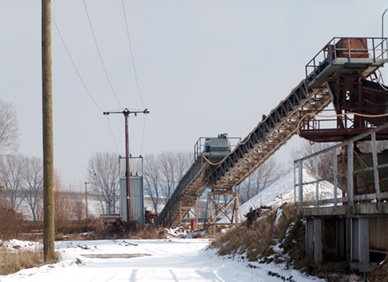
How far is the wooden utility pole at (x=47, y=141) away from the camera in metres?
15.1

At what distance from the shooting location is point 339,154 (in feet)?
57.8

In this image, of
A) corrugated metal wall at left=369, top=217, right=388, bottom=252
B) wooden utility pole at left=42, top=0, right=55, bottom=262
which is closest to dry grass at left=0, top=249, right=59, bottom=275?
wooden utility pole at left=42, top=0, right=55, bottom=262

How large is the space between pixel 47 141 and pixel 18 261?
3.79 meters

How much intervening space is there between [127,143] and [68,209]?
864cm

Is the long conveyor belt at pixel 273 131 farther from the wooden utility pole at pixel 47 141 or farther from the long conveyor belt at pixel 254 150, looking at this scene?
the wooden utility pole at pixel 47 141

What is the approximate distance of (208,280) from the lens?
11289 mm

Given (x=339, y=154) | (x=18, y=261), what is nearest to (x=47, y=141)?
(x=18, y=261)

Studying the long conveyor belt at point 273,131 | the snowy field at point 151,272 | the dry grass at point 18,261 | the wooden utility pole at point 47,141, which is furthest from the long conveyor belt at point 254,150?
the dry grass at point 18,261

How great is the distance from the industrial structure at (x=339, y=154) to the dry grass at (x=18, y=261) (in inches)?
287

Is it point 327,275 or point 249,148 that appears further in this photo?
point 249,148

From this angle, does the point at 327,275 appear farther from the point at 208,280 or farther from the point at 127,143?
the point at 127,143

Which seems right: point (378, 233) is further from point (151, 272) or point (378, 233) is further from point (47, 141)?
point (47, 141)

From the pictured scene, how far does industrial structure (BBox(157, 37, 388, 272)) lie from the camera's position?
368 inches

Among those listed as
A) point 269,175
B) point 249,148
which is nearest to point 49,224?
point 249,148
